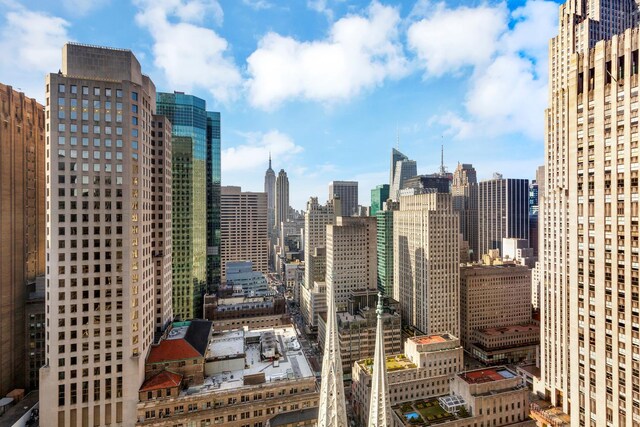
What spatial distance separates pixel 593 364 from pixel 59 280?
103 metres

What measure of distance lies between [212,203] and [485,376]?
156299 mm

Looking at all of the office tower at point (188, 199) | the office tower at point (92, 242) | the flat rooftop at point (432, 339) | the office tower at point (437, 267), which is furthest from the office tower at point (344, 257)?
the office tower at point (92, 242)

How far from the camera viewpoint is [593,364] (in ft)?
172

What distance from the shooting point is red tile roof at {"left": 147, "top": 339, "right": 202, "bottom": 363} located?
278 feet

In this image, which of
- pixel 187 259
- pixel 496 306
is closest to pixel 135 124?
pixel 187 259

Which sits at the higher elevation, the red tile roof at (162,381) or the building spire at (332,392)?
the building spire at (332,392)

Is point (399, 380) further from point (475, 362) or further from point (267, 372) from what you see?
point (475, 362)

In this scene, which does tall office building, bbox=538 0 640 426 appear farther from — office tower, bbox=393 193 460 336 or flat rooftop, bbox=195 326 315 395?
office tower, bbox=393 193 460 336

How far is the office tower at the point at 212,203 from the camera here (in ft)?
636

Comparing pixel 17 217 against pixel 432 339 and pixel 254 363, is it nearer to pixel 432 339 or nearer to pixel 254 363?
pixel 254 363

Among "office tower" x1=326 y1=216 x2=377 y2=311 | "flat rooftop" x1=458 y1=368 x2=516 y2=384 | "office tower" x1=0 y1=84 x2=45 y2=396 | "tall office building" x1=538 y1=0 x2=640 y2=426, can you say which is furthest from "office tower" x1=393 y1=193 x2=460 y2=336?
"office tower" x1=0 y1=84 x2=45 y2=396

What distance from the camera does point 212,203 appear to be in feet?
640

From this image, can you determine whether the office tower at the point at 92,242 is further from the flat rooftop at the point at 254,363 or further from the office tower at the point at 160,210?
the flat rooftop at the point at 254,363

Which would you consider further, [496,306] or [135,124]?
[496,306]
